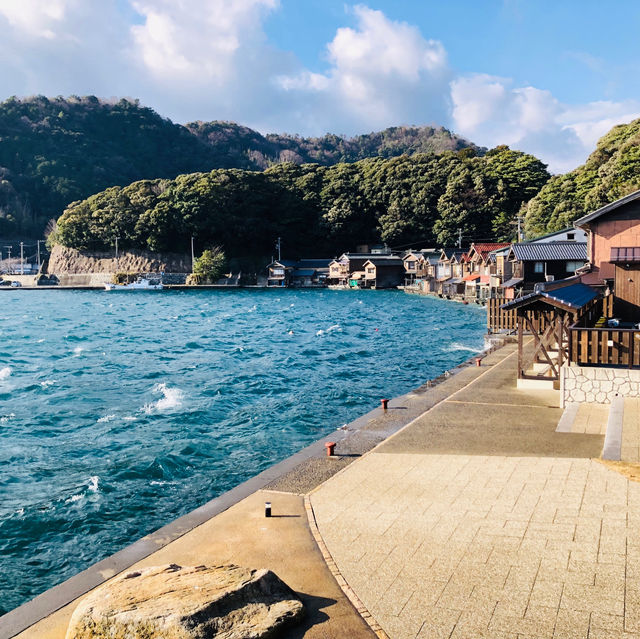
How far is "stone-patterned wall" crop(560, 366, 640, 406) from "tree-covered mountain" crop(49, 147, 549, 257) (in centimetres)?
9214

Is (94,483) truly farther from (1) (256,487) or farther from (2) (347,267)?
(2) (347,267)

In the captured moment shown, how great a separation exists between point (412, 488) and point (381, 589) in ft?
10.9

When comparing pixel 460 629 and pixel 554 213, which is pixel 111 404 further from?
pixel 554 213

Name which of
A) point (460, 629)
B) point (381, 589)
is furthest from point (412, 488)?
point (460, 629)

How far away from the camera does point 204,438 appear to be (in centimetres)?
1644

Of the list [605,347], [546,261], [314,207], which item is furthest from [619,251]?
[314,207]

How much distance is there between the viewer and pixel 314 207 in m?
122

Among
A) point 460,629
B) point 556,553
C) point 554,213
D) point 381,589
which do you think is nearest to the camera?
point 460,629

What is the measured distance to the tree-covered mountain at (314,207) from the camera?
105 meters

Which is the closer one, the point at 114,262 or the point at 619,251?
the point at 619,251

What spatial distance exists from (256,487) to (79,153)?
17383 centimetres

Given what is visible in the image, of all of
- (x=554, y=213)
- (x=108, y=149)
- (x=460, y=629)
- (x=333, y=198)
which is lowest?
(x=460, y=629)

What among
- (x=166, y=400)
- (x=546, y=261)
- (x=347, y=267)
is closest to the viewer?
(x=166, y=400)

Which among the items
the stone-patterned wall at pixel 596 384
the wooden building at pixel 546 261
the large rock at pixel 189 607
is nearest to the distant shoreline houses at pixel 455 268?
the wooden building at pixel 546 261
